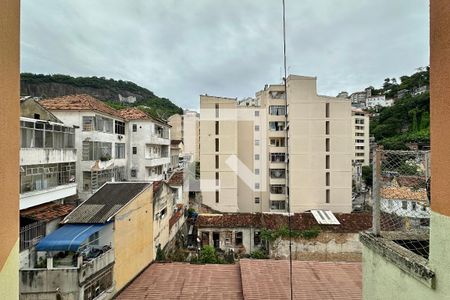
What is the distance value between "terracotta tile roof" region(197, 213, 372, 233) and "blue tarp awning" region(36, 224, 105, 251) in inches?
344

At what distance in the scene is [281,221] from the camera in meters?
15.5

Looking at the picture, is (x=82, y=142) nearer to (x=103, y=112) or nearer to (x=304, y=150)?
(x=103, y=112)

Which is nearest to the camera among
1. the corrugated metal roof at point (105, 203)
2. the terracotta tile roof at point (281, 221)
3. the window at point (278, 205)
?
the corrugated metal roof at point (105, 203)

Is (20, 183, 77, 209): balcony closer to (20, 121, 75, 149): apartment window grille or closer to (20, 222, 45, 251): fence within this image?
(20, 222, 45, 251): fence

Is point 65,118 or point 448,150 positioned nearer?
point 448,150

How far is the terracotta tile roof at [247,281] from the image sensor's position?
7.80 meters

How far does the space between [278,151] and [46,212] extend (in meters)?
17.1

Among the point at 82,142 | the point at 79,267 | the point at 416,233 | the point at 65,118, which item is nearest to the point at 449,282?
the point at 416,233

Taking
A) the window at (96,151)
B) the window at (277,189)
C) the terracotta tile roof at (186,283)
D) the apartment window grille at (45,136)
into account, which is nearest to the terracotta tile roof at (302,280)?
the terracotta tile roof at (186,283)

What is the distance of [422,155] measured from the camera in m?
2.40

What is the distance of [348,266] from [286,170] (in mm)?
11343

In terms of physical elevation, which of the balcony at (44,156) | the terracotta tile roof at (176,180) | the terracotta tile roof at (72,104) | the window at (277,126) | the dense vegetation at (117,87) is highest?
the dense vegetation at (117,87)

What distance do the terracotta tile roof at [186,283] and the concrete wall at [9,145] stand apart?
6.97 meters

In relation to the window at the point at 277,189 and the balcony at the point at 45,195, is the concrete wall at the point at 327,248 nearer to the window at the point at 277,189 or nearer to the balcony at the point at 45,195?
the window at the point at 277,189
